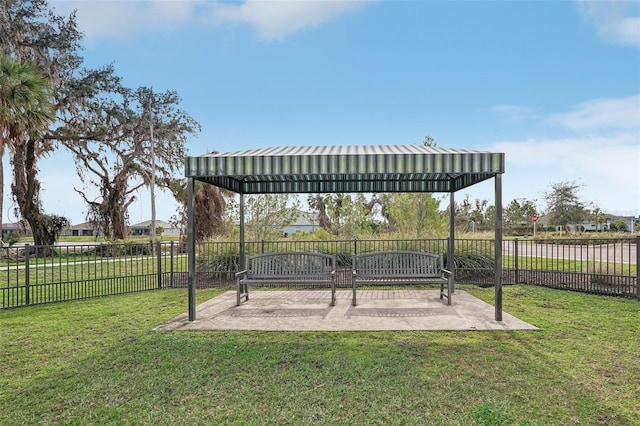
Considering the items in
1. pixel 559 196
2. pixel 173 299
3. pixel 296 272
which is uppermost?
pixel 559 196

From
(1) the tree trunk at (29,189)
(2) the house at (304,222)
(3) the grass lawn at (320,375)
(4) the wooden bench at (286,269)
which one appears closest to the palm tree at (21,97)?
(1) the tree trunk at (29,189)

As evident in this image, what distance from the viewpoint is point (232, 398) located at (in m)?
3.37

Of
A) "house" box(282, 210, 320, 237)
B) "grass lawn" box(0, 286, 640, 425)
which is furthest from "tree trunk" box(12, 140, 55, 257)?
"grass lawn" box(0, 286, 640, 425)

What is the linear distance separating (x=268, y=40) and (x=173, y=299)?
7.67 meters

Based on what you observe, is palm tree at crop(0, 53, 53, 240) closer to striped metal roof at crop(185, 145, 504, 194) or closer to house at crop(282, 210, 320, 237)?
house at crop(282, 210, 320, 237)

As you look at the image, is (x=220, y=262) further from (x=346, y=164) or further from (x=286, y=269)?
(x=346, y=164)

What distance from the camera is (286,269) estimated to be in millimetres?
7719

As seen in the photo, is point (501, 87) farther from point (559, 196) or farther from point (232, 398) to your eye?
point (559, 196)

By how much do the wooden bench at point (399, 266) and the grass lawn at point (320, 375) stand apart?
210 cm

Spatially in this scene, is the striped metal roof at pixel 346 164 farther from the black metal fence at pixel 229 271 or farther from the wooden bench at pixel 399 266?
the black metal fence at pixel 229 271

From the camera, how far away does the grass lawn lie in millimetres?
3074

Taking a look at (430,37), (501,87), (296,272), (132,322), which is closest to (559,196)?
(501,87)

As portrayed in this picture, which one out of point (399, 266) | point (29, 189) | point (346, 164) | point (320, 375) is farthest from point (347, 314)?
point (29, 189)

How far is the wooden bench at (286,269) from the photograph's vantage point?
7289 mm
